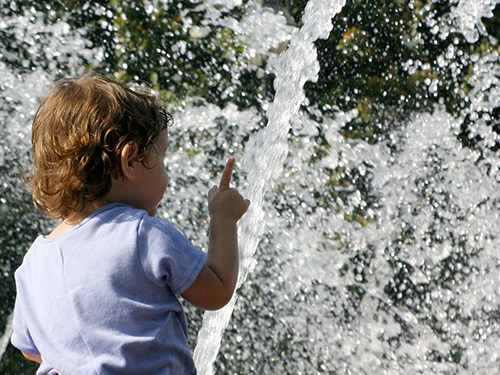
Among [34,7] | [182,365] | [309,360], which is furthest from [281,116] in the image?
[182,365]

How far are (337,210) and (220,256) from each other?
5.24 feet

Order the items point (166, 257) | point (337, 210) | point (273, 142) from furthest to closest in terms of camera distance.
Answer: point (337, 210), point (273, 142), point (166, 257)

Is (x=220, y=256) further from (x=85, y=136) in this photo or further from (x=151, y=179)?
(x=85, y=136)

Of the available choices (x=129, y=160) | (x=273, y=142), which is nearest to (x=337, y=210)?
(x=273, y=142)

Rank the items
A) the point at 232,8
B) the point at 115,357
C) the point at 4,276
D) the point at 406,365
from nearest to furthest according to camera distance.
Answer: the point at 115,357 → the point at 406,365 → the point at 4,276 → the point at 232,8

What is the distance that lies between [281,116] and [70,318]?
166 cm

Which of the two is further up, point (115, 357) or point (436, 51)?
point (436, 51)

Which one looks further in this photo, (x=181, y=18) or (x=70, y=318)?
(x=181, y=18)

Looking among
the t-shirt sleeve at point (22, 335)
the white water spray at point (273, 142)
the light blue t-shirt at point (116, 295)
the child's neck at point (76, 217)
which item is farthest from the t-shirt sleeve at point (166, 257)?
the white water spray at point (273, 142)

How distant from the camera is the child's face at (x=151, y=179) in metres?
1.15

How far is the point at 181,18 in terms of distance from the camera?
2.89 meters

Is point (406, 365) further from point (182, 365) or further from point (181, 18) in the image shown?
point (181, 18)

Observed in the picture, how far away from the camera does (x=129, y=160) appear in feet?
3.69

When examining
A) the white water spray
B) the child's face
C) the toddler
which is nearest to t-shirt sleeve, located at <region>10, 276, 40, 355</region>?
the toddler
